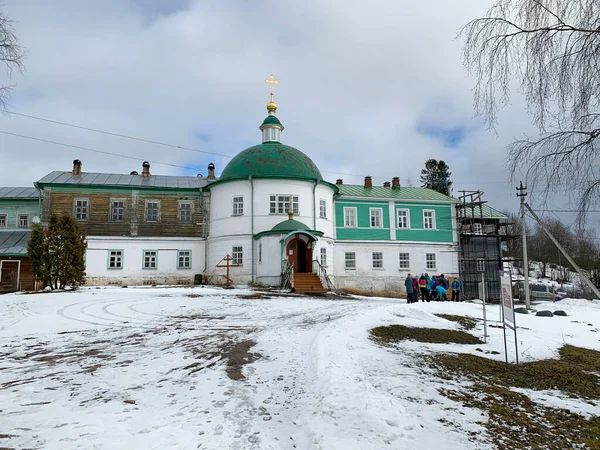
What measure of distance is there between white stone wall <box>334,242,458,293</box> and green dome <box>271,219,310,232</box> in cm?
589

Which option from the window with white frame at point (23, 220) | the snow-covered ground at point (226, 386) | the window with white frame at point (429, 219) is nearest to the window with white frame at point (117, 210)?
the window with white frame at point (23, 220)

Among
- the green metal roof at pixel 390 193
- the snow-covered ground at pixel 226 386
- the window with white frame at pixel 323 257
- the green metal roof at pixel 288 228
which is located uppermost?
the green metal roof at pixel 390 193

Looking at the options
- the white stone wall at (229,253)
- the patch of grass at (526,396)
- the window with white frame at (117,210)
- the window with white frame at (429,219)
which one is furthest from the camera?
the window with white frame at (429,219)

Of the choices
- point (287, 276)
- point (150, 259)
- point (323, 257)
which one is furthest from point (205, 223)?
point (287, 276)

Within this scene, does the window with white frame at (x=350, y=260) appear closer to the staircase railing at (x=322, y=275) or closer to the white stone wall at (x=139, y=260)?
the staircase railing at (x=322, y=275)

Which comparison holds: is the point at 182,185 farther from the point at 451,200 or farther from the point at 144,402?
the point at 144,402

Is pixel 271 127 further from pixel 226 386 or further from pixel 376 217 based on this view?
pixel 226 386

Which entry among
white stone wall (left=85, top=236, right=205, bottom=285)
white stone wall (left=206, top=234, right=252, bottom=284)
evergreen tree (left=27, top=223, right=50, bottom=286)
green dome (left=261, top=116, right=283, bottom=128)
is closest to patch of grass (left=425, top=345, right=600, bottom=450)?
evergreen tree (left=27, top=223, right=50, bottom=286)

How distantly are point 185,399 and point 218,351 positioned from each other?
2.64 metres

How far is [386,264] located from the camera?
105 ft

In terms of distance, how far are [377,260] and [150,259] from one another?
1586 cm

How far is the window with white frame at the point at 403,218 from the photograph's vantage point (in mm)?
33125

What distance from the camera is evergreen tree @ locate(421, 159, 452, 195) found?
197ft

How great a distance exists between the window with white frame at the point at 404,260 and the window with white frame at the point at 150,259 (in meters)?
17.3
